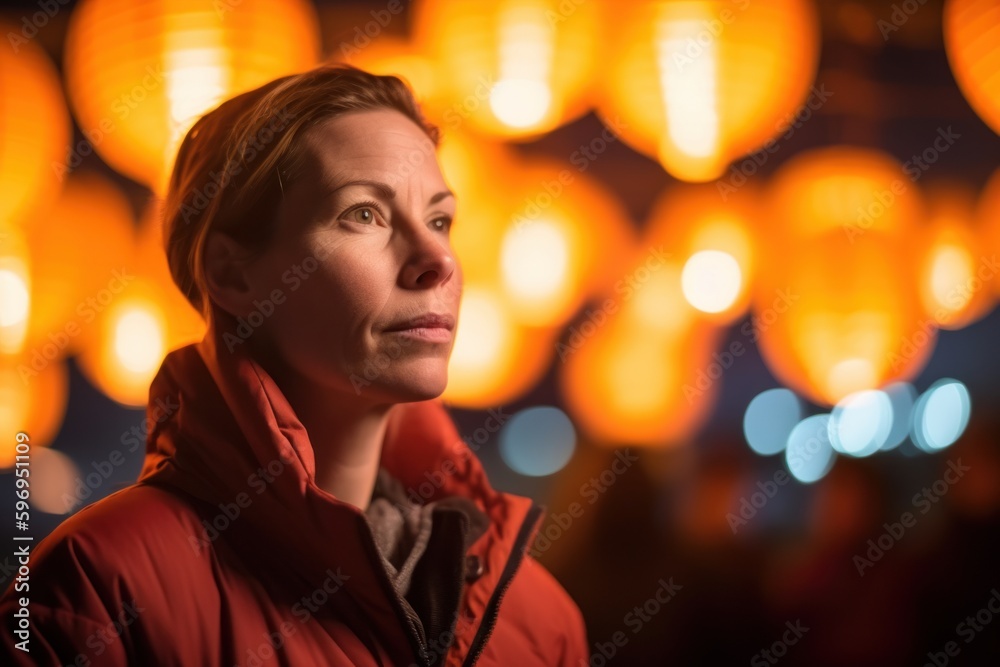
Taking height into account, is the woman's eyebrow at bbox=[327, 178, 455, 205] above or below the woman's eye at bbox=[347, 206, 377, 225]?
above

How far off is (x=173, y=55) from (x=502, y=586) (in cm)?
108

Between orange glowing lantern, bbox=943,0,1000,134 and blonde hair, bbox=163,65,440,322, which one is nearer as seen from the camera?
blonde hair, bbox=163,65,440,322

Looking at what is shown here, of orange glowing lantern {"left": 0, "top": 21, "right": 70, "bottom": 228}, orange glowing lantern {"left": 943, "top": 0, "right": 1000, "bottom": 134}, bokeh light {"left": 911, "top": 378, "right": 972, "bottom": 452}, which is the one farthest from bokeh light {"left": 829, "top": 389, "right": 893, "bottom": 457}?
orange glowing lantern {"left": 0, "top": 21, "right": 70, "bottom": 228}

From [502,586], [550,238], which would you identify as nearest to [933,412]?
[550,238]

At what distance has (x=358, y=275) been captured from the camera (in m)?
0.91

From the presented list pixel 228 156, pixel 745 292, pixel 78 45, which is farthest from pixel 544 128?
pixel 745 292

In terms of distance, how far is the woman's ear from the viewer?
0.94 m

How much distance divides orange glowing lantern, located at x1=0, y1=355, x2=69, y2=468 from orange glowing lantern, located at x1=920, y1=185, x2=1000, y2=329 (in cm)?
336

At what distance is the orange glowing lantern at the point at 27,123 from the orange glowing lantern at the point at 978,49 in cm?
188

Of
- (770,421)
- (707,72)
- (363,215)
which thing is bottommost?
(770,421)

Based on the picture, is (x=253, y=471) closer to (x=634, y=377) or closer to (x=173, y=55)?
(x=173, y=55)

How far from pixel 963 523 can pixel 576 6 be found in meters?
1.71

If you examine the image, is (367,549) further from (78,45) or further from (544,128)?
(544,128)

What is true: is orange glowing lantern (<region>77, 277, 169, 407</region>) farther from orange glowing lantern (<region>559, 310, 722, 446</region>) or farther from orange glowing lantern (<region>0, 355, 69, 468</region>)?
orange glowing lantern (<region>559, 310, 722, 446</region>)
